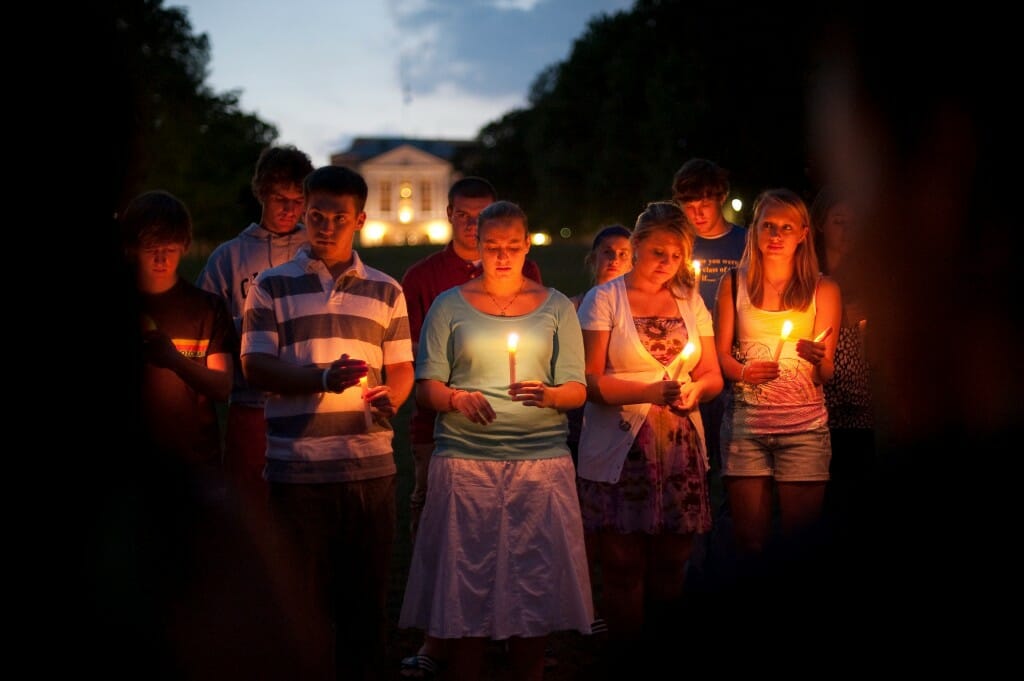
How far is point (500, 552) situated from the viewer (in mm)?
4352

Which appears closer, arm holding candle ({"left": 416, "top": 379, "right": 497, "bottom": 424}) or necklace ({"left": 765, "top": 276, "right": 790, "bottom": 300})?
arm holding candle ({"left": 416, "top": 379, "right": 497, "bottom": 424})

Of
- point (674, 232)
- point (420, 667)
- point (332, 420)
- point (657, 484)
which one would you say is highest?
point (674, 232)

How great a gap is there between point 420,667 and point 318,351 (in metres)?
1.64

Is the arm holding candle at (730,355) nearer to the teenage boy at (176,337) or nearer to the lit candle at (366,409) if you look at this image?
the lit candle at (366,409)

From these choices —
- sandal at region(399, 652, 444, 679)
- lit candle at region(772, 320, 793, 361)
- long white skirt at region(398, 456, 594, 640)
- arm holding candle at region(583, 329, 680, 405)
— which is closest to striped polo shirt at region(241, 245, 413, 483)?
long white skirt at region(398, 456, 594, 640)

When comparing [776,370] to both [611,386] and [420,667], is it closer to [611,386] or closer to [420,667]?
[611,386]

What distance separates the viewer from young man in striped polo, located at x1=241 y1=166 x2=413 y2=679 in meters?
4.31

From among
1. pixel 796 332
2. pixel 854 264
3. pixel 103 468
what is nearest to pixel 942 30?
pixel 854 264

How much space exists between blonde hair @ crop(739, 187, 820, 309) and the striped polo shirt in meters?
1.90

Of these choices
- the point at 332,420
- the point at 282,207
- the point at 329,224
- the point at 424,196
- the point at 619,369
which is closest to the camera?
the point at 332,420

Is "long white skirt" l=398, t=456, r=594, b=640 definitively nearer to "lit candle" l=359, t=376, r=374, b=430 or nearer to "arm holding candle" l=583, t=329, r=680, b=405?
"lit candle" l=359, t=376, r=374, b=430

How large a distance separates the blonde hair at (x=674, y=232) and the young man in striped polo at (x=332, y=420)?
1.24 metres

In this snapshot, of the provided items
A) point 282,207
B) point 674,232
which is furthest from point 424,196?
point 674,232

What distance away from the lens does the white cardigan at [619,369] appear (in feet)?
16.1
